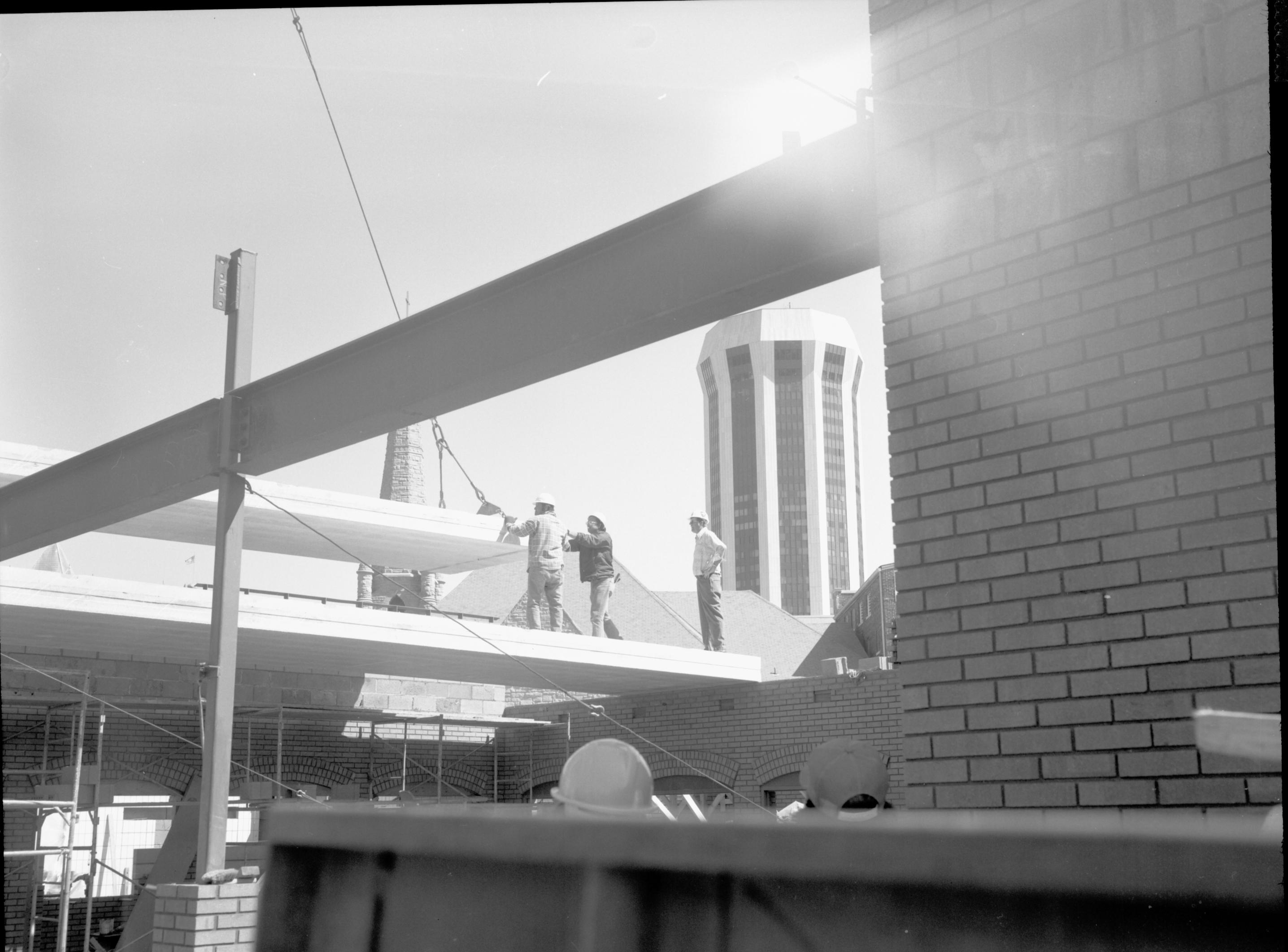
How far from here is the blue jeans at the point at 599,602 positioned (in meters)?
15.5

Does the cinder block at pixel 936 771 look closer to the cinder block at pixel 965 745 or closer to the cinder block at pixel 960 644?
the cinder block at pixel 965 745

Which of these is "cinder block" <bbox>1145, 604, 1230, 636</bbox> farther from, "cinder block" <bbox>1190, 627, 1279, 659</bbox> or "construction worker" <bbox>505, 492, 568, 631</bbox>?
"construction worker" <bbox>505, 492, 568, 631</bbox>

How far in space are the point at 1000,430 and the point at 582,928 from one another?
8.35 feet

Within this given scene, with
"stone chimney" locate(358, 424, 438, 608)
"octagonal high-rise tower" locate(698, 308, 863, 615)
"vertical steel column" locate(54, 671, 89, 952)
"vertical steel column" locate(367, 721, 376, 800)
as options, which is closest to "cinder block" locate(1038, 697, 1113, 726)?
"vertical steel column" locate(54, 671, 89, 952)

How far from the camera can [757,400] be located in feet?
488

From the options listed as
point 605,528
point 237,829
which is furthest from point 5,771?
point 605,528

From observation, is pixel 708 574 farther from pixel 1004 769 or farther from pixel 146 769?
pixel 1004 769

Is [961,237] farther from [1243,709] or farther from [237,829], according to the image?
[237,829]

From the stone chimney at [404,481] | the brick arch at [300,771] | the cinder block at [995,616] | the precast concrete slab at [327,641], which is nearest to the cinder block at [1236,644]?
the cinder block at [995,616]

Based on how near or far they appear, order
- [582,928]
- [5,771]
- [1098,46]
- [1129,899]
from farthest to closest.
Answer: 1. [5,771]
2. [1098,46]
3. [582,928]
4. [1129,899]

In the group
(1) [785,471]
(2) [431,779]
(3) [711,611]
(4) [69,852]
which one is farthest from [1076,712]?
(1) [785,471]

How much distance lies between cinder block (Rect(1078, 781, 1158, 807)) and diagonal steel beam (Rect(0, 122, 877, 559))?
2.29m

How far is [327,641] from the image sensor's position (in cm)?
1352

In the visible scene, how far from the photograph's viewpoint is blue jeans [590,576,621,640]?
609 inches
